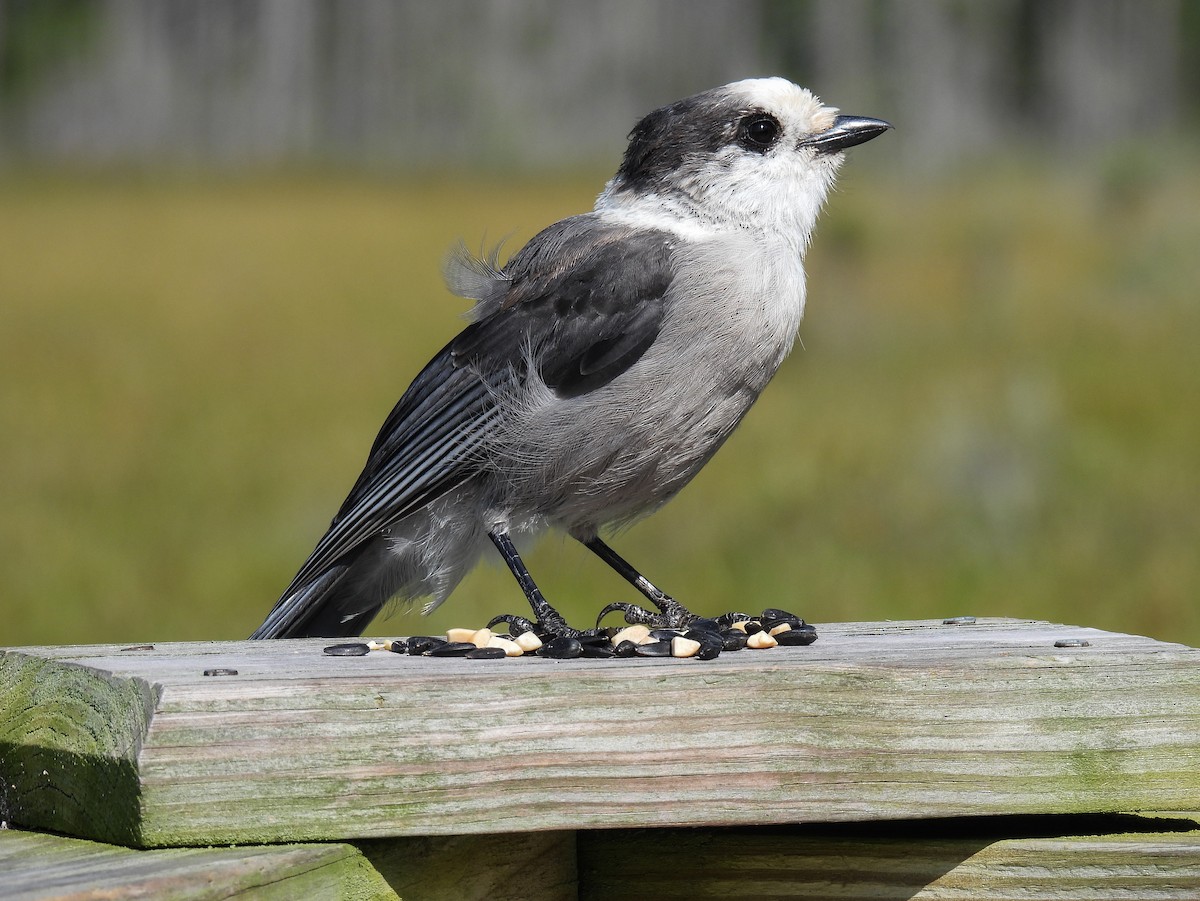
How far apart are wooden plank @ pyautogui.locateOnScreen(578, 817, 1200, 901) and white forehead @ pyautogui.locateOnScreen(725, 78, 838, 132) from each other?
7.16 ft

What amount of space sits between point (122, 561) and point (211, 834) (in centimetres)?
527

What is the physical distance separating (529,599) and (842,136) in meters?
1.56

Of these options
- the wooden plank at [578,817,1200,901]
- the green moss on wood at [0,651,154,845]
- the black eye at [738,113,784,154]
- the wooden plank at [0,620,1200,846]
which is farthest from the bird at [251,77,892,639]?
the green moss on wood at [0,651,154,845]

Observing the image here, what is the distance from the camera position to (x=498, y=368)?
3850 mm

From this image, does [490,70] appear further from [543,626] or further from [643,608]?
[543,626]

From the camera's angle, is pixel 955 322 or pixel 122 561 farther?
pixel 955 322

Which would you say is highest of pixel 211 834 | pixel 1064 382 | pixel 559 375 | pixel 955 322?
pixel 955 322

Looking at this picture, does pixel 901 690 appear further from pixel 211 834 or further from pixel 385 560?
pixel 385 560

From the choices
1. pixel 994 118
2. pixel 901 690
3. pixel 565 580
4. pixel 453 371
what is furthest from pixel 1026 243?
pixel 994 118

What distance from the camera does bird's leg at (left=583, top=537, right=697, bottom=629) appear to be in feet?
12.0

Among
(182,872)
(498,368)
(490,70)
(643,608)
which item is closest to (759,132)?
(498,368)

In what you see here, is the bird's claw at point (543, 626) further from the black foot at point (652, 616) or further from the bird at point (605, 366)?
the black foot at point (652, 616)

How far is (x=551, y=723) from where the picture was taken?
2.19 m

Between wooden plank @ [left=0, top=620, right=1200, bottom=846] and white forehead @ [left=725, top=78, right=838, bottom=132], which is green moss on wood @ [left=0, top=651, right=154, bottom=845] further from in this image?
Result: white forehead @ [left=725, top=78, right=838, bottom=132]
